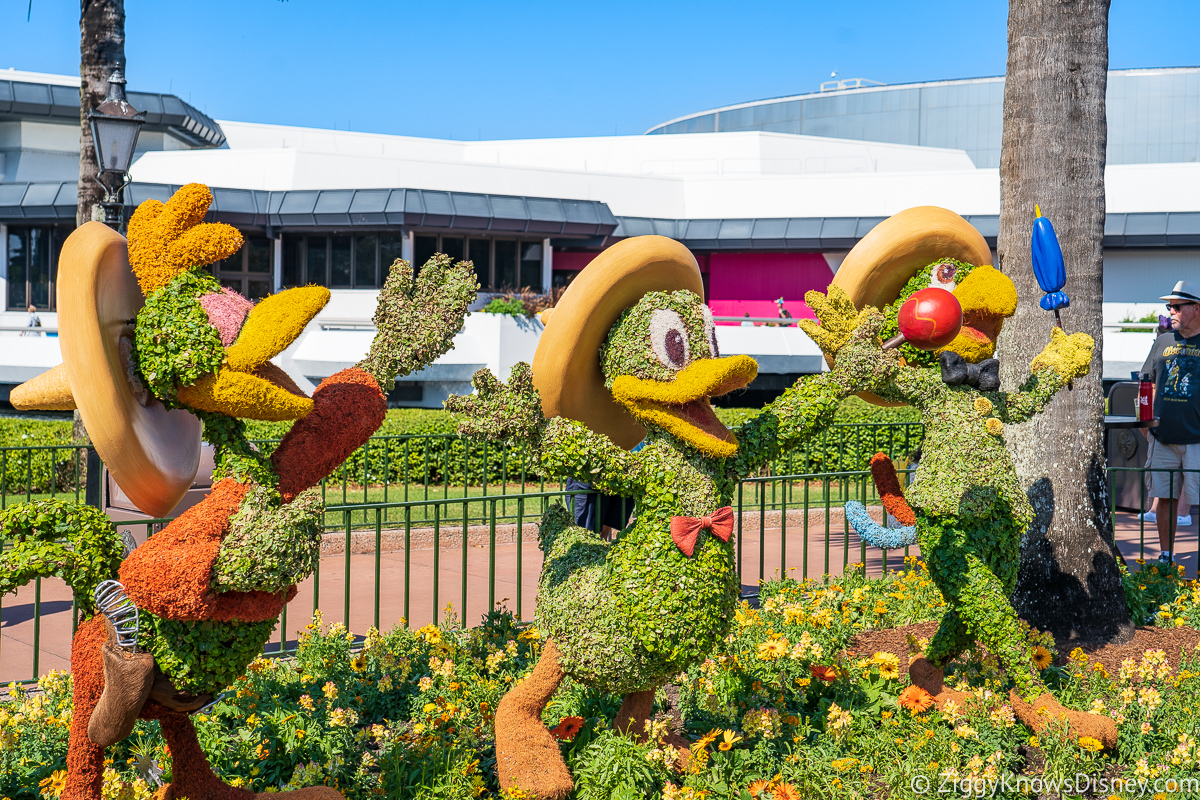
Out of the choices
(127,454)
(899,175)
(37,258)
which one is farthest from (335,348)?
(127,454)

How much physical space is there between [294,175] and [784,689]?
18.2 metres

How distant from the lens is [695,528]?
3525 mm

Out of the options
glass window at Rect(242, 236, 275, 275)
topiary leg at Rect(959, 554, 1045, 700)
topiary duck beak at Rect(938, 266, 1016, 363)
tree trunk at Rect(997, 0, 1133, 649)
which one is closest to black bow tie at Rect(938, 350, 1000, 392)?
topiary duck beak at Rect(938, 266, 1016, 363)

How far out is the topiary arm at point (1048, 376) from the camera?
4.49m

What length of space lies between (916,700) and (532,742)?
174cm

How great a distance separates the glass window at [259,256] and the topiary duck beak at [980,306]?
66.2 feet

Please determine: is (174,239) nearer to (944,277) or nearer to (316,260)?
(944,277)

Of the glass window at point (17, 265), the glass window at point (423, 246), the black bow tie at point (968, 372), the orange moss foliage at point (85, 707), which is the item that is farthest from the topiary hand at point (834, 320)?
the glass window at point (17, 265)

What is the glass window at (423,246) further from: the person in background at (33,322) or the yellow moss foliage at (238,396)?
the yellow moss foliage at (238,396)

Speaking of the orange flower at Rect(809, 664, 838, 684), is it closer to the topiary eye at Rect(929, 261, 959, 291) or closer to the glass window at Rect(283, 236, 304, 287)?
the topiary eye at Rect(929, 261, 959, 291)

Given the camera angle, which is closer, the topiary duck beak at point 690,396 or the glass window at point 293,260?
the topiary duck beak at point 690,396

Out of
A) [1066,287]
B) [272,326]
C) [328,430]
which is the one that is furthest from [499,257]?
[272,326]

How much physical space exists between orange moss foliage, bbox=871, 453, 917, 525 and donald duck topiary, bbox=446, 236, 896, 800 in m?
0.78

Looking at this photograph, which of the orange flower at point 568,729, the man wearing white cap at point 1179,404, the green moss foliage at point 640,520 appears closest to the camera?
the green moss foliage at point 640,520
